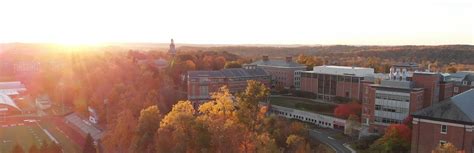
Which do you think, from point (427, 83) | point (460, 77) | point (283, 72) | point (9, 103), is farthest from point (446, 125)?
point (9, 103)

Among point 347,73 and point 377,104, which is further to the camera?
point 347,73

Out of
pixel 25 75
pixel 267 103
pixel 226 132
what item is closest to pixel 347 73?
pixel 267 103

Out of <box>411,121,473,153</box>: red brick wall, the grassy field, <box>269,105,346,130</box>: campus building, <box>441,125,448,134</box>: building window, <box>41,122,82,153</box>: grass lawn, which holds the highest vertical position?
<box>441,125,448,134</box>: building window

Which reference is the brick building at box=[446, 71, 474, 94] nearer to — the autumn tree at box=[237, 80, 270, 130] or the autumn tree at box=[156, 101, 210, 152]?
the autumn tree at box=[237, 80, 270, 130]

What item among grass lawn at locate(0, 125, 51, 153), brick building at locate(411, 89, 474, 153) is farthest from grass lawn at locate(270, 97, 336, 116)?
grass lawn at locate(0, 125, 51, 153)

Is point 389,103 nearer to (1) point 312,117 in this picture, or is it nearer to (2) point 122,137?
(1) point 312,117

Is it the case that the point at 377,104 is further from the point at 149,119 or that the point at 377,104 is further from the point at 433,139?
the point at 149,119

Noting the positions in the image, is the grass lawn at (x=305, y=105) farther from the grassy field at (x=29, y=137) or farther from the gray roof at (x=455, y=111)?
the grassy field at (x=29, y=137)
